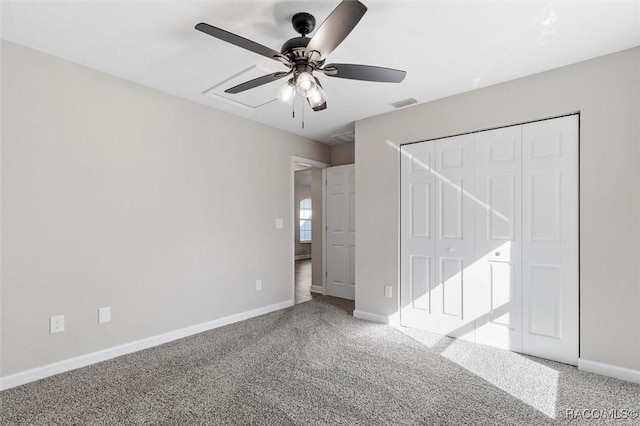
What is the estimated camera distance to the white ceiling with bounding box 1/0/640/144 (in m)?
1.97

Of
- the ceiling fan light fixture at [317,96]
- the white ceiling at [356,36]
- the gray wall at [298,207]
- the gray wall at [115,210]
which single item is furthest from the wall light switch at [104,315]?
the gray wall at [298,207]

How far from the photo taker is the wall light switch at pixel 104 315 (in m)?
2.76

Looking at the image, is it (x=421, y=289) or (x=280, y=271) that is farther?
(x=280, y=271)

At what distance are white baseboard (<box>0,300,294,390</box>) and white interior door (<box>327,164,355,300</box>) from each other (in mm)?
1431

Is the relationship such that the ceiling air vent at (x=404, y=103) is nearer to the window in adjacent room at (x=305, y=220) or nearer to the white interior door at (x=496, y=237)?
the white interior door at (x=496, y=237)

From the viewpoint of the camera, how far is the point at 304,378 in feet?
8.02

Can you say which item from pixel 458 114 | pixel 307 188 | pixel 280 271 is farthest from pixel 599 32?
pixel 307 188

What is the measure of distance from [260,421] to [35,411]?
1410 millimetres

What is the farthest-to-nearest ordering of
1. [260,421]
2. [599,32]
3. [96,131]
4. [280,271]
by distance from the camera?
[280,271]
[96,131]
[599,32]
[260,421]

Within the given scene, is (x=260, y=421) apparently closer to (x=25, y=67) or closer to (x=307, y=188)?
(x=25, y=67)

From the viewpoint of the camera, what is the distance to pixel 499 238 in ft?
9.98

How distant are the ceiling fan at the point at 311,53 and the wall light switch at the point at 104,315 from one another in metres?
2.20

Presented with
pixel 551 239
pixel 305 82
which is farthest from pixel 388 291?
pixel 305 82

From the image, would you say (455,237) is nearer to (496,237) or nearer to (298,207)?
(496,237)
